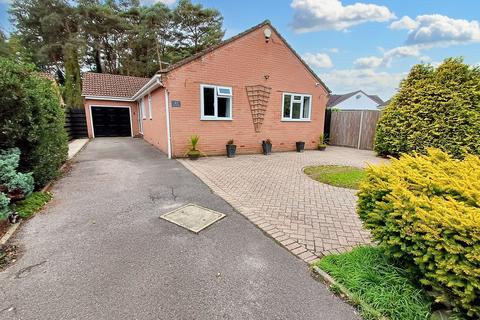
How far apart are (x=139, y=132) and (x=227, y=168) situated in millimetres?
12144

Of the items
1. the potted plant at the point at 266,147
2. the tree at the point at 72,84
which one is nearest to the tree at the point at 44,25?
the tree at the point at 72,84

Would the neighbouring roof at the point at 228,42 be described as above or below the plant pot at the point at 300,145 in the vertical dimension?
above

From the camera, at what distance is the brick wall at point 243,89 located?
9086mm

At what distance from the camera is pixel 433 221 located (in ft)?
6.08

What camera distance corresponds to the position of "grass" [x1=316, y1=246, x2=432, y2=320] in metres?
2.02

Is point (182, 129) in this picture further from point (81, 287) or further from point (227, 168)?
point (81, 287)

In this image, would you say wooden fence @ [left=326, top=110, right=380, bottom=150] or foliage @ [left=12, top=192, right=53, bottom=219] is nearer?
foliage @ [left=12, top=192, right=53, bottom=219]

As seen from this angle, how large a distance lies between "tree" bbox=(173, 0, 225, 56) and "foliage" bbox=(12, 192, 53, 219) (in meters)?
23.4

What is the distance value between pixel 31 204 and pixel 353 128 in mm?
14466

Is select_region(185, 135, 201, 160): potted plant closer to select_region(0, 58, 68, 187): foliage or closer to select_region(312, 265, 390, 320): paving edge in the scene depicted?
select_region(0, 58, 68, 187): foliage

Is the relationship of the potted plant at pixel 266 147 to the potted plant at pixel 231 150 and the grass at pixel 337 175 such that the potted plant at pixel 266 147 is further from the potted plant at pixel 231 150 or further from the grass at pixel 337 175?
the grass at pixel 337 175

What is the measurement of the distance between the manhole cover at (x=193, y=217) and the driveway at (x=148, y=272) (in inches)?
5.3

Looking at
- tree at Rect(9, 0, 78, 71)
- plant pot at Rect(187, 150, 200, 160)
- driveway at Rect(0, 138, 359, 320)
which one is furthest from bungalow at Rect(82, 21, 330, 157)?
tree at Rect(9, 0, 78, 71)

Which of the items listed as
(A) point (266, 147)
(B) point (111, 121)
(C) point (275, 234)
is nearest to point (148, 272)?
(C) point (275, 234)
